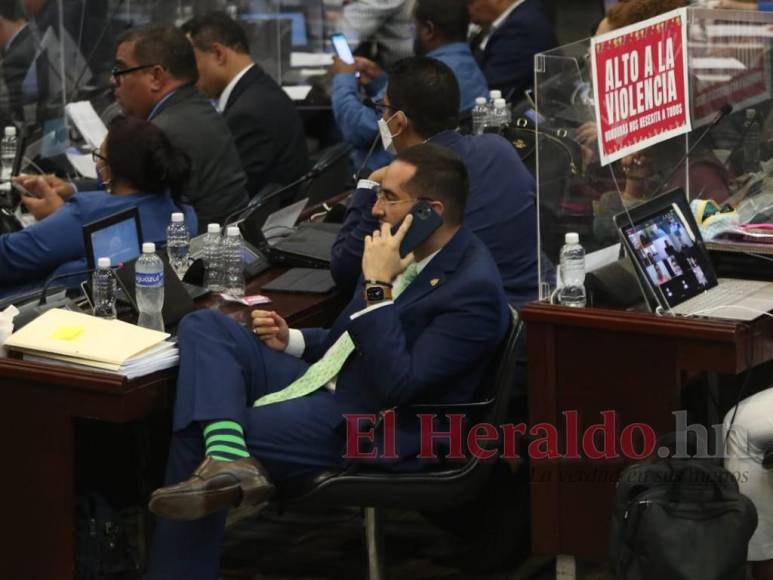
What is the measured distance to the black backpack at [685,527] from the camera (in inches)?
134

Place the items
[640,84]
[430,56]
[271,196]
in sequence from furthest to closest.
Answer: [430,56], [271,196], [640,84]

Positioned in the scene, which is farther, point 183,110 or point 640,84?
point 183,110

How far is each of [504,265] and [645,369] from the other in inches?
34.7

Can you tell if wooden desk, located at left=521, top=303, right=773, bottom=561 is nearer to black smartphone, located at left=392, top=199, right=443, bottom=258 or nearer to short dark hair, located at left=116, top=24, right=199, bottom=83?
black smartphone, located at left=392, top=199, right=443, bottom=258

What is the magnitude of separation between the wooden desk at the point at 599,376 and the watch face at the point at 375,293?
38cm

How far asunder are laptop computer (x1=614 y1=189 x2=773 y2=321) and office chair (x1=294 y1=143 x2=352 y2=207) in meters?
2.19

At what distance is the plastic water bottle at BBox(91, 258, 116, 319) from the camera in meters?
4.14

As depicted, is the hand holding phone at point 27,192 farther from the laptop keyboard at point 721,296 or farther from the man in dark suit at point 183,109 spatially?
the laptop keyboard at point 721,296

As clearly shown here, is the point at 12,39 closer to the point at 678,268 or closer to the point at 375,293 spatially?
the point at 375,293

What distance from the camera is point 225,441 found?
12.2 feet

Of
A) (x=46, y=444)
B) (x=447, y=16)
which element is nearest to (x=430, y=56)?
(x=447, y=16)

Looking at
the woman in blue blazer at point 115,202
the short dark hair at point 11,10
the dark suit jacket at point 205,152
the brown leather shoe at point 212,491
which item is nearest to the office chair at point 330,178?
the dark suit jacket at point 205,152

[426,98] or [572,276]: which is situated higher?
[426,98]

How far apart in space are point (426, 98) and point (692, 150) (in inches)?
32.3
